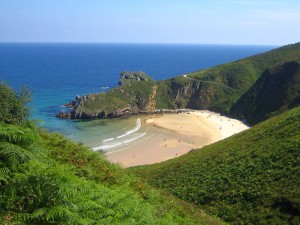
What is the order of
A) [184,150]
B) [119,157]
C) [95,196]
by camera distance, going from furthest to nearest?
[184,150]
[119,157]
[95,196]

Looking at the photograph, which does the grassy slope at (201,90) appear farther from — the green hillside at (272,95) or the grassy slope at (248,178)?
the grassy slope at (248,178)

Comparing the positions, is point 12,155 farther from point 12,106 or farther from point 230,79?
point 230,79

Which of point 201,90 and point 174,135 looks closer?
point 174,135

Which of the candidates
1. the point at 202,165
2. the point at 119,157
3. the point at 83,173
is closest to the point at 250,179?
the point at 202,165

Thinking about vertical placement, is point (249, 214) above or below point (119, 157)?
above

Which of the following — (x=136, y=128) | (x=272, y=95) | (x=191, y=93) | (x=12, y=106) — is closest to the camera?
(x=12, y=106)

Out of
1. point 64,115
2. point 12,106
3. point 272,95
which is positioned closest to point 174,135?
point 272,95

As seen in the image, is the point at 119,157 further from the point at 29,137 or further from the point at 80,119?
the point at 29,137

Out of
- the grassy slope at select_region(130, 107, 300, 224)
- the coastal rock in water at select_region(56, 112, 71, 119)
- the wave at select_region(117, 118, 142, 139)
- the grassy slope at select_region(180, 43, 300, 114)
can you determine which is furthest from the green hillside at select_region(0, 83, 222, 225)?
the grassy slope at select_region(180, 43, 300, 114)
